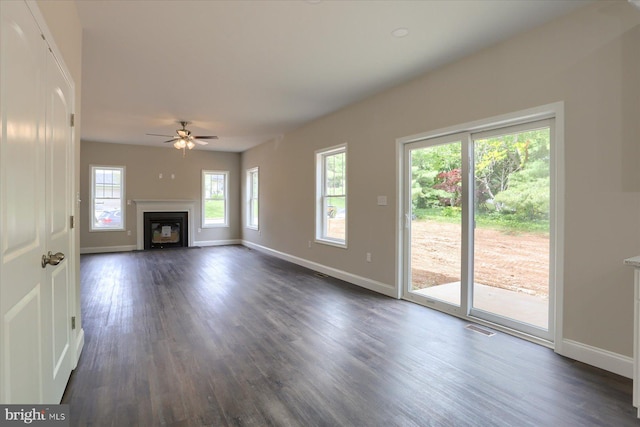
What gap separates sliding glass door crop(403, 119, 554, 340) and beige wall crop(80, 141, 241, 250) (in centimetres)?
658

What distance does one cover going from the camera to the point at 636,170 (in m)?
2.34

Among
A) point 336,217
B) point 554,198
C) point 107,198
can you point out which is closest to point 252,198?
point 107,198

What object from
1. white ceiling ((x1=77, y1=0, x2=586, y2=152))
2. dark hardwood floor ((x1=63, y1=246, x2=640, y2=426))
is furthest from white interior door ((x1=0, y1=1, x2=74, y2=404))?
white ceiling ((x1=77, y1=0, x2=586, y2=152))

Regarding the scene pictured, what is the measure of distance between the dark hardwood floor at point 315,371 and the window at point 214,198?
535cm

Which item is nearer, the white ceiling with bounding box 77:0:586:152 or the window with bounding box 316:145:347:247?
the white ceiling with bounding box 77:0:586:152

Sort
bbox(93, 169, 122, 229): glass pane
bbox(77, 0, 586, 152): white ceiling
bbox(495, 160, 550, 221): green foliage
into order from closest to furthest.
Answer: bbox(77, 0, 586, 152): white ceiling, bbox(495, 160, 550, 221): green foliage, bbox(93, 169, 122, 229): glass pane

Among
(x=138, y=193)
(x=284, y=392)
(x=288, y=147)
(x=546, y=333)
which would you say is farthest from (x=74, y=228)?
(x=138, y=193)

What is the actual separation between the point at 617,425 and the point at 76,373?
3.40 metres

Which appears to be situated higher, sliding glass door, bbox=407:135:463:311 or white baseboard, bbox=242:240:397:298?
sliding glass door, bbox=407:135:463:311

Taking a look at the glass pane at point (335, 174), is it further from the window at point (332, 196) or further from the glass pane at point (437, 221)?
the glass pane at point (437, 221)

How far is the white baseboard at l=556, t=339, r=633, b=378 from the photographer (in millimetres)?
2383

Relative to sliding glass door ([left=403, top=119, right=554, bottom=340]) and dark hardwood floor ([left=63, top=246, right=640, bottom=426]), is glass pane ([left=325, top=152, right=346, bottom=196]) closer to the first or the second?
sliding glass door ([left=403, top=119, right=554, bottom=340])

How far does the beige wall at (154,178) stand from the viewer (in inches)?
317

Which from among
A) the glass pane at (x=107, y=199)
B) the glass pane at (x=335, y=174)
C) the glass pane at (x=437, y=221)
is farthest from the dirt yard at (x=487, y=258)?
the glass pane at (x=107, y=199)
